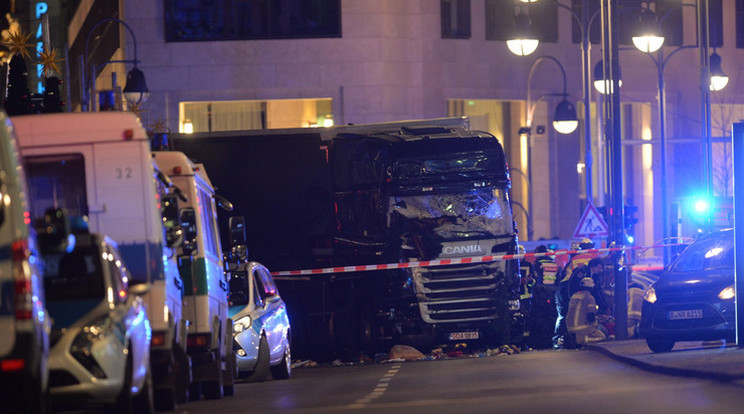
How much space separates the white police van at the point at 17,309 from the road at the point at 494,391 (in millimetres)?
4707

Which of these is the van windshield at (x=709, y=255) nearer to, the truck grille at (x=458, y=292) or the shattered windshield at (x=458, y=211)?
the shattered windshield at (x=458, y=211)

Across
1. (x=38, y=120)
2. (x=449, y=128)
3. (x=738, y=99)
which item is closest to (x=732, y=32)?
(x=738, y=99)

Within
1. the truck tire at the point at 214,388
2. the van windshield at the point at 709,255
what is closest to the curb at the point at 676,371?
the van windshield at the point at 709,255

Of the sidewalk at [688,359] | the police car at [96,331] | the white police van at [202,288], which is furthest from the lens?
the sidewalk at [688,359]

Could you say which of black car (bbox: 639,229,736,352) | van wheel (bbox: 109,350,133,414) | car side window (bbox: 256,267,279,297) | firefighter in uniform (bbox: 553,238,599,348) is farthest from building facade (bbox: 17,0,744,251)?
van wheel (bbox: 109,350,133,414)

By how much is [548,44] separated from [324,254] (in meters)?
32.5

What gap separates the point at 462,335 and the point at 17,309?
1529 centimetres

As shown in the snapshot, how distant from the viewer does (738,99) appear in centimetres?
6450

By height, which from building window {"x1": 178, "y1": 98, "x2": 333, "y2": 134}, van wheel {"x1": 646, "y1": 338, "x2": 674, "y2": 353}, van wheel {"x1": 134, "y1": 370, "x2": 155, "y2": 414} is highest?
building window {"x1": 178, "y1": 98, "x2": 333, "y2": 134}

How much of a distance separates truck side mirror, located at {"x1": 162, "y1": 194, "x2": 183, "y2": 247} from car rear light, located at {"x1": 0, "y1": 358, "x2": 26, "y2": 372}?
17.6 ft

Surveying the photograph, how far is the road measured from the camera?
1398cm

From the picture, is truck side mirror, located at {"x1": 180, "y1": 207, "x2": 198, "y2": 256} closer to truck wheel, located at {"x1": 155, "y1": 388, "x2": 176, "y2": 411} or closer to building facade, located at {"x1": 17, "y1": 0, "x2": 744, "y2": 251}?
truck wheel, located at {"x1": 155, "y1": 388, "x2": 176, "y2": 411}

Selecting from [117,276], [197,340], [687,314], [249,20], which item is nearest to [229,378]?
[197,340]

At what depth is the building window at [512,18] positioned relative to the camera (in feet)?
183
